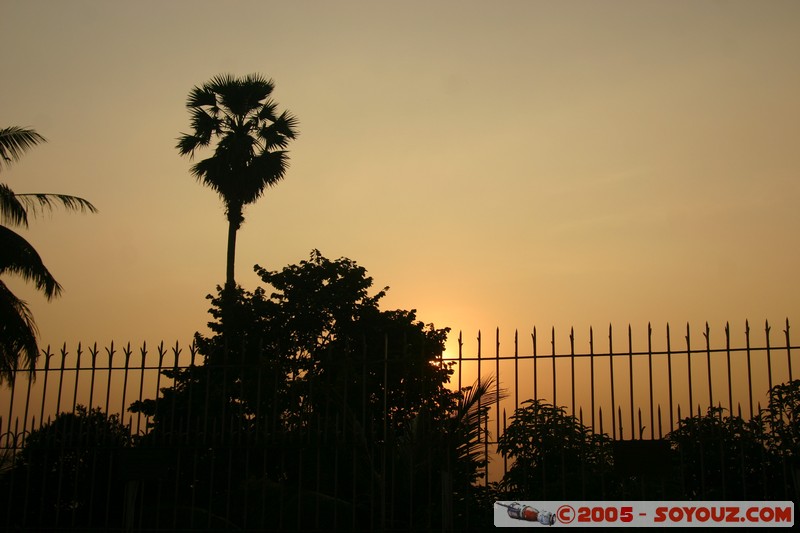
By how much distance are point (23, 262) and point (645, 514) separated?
11.5 metres

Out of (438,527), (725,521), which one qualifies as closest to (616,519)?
(725,521)

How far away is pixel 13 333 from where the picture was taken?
50.4 ft

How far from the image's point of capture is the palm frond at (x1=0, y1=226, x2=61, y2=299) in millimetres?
15391

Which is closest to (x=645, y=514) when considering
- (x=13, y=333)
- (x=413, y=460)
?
(x=413, y=460)

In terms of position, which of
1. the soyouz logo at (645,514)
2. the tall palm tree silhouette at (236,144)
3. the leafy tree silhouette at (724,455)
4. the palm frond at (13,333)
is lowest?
the soyouz logo at (645,514)

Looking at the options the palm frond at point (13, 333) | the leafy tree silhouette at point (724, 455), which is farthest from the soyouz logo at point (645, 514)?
the palm frond at point (13, 333)

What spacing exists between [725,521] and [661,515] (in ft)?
2.02

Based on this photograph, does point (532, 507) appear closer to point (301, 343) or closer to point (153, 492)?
point (153, 492)

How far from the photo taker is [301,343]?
24844mm

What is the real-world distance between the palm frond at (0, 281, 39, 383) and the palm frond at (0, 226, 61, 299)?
0.38m

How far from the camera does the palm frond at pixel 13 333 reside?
15273 millimetres

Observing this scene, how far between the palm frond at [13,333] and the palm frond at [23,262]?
385mm

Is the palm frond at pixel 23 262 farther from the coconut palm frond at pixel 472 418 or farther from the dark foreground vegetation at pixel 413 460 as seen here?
the coconut palm frond at pixel 472 418

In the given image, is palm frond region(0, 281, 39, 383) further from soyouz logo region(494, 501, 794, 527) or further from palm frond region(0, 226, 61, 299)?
soyouz logo region(494, 501, 794, 527)
